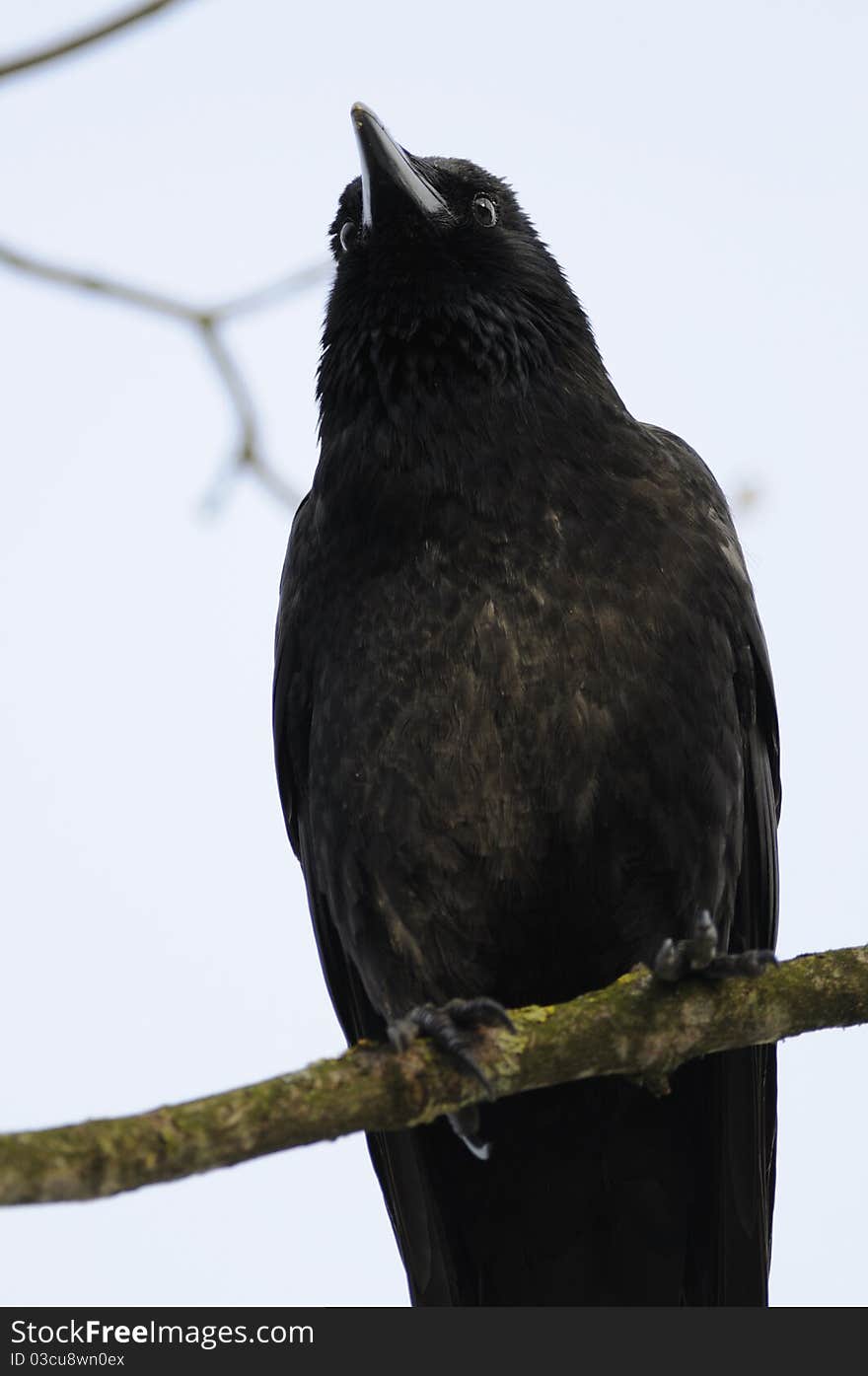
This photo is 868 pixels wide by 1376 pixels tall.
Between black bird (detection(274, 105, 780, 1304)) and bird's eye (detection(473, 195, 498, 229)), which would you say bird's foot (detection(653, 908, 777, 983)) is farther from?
bird's eye (detection(473, 195, 498, 229))

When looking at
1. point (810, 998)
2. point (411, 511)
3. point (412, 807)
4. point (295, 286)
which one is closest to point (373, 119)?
point (295, 286)

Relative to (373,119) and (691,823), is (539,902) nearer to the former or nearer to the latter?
(691,823)

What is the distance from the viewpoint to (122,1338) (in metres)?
4.16

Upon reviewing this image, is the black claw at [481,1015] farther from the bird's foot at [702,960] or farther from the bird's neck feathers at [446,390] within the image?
the bird's neck feathers at [446,390]

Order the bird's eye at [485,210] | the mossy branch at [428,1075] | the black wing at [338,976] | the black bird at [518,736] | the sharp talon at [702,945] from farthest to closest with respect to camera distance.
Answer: the bird's eye at [485,210] < the black wing at [338,976] < the black bird at [518,736] < the sharp talon at [702,945] < the mossy branch at [428,1075]

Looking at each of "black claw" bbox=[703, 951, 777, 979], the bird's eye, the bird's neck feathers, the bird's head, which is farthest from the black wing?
"black claw" bbox=[703, 951, 777, 979]

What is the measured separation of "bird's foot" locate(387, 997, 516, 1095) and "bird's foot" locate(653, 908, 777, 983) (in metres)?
0.42

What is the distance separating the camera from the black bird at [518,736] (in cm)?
493

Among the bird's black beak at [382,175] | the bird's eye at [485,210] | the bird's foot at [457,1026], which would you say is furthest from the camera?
the bird's eye at [485,210]

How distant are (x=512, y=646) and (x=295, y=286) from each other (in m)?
1.36

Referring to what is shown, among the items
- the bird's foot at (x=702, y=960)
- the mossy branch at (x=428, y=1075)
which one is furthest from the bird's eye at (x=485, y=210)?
the mossy branch at (x=428, y=1075)

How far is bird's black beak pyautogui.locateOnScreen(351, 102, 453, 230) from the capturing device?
5707 mm

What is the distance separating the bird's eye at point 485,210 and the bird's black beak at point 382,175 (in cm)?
22

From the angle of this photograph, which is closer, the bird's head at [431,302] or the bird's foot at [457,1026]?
the bird's foot at [457,1026]
